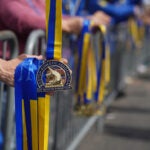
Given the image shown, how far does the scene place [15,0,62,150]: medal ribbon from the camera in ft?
5.82

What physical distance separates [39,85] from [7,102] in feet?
2.97

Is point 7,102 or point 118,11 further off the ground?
point 118,11

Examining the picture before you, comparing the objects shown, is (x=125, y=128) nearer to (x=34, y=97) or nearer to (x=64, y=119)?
(x=64, y=119)

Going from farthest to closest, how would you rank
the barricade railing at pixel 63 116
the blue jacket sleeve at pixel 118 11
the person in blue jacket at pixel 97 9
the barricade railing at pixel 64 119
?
the blue jacket sleeve at pixel 118 11, the person in blue jacket at pixel 97 9, the barricade railing at pixel 64 119, the barricade railing at pixel 63 116

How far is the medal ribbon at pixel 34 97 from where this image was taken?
1775 mm

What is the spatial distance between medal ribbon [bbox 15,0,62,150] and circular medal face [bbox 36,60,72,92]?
0.03 m

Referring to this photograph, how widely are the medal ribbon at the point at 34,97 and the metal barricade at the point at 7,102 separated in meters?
0.71

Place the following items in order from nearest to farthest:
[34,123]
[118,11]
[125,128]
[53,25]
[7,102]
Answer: [53,25] < [34,123] < [7,102] < [118,11] < [125,128]

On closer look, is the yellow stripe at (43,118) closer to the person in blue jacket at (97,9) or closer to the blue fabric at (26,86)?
the blue fabric at (26,86)

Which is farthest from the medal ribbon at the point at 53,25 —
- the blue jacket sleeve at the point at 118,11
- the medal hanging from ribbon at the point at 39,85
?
the blue jacket sleeve at the point at 118,11

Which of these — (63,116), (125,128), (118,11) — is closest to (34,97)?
(63,116)

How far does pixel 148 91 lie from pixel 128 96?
757 millimetres

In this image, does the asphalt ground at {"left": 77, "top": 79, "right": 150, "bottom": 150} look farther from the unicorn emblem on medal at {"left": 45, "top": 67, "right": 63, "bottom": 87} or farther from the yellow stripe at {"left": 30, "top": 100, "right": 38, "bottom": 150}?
the unicorn emblem on medal at {"left": 45, "top": 67, "right": 63, "bottom": 87}

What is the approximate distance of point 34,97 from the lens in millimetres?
1854
